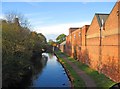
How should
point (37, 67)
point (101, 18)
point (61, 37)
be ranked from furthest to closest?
point (61, 37)
point (37, 67)
point (101, 18)

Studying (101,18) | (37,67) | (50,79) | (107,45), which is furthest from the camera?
(37,67)

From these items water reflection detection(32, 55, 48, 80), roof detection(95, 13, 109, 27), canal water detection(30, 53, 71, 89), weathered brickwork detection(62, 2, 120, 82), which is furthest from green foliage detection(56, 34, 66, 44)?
weathered brickwork detection(62, 2, 120, 82)

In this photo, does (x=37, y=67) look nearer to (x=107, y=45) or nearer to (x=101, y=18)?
(x=101, y=18)

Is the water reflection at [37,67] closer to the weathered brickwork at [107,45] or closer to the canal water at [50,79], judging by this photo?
the canal water at [50,79]

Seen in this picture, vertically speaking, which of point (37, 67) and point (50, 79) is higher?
point (37, 67)

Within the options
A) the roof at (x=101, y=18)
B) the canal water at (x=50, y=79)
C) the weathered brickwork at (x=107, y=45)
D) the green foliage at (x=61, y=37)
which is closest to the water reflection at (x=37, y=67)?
the canal water at (x=50, y=79)

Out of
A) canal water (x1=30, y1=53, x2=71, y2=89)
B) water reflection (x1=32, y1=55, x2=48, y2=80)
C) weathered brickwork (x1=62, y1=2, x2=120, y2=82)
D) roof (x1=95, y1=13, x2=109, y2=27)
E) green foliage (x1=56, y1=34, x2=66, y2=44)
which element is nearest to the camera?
weathered brickwork (x1=62, y1=2, x2=120, y2=82)

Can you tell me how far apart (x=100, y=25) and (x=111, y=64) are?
6.39 m

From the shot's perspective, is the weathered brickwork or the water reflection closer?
the weathered brickwork

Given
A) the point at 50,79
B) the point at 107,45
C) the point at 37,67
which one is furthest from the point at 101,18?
the point at 37,67

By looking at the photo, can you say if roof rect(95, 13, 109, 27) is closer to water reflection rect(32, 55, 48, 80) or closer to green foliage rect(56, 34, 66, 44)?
water reflection rect(32, 55, 48, 80)

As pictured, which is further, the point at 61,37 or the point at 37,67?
the point at 61,37

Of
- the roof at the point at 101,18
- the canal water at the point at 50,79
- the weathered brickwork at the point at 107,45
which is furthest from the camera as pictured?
the roof at the point at 101,18

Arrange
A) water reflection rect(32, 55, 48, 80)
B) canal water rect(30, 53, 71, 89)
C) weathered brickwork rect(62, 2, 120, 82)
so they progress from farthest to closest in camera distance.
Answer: water reflection rect(32, 55, 48, 80), canal water rect(30, 53, 71, 89), weathered brickwork rect(62, 2, 120, 82)
